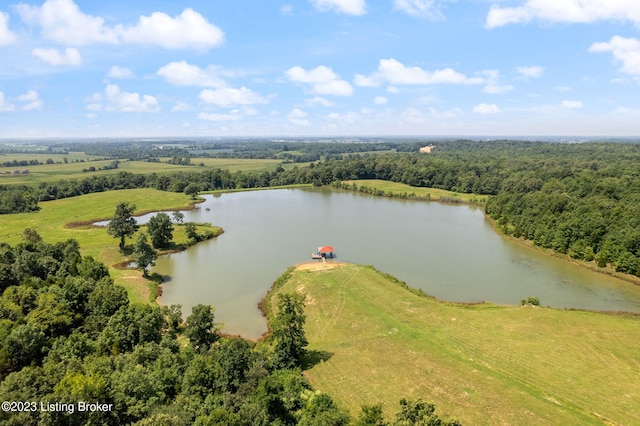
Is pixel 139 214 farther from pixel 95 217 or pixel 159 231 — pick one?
pixel 159 231

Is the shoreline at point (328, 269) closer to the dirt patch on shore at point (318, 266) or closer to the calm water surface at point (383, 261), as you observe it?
the dirt patch on shore at point (318, 266)

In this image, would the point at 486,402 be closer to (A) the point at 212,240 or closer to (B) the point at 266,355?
(B) the point at 266,355

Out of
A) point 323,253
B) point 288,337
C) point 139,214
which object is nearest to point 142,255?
point 323,253

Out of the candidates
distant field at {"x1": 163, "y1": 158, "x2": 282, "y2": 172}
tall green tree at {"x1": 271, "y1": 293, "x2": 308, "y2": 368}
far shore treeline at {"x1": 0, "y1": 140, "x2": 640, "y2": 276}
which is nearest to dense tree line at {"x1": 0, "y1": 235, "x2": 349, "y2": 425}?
tall green tree at {"x1": 271, "y1": 293, "x2": 308, "y2": 368}

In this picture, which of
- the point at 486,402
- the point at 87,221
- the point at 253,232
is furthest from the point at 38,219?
the point at 486,402

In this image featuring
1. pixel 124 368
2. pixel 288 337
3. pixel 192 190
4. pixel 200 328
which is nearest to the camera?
pixel 124 368
